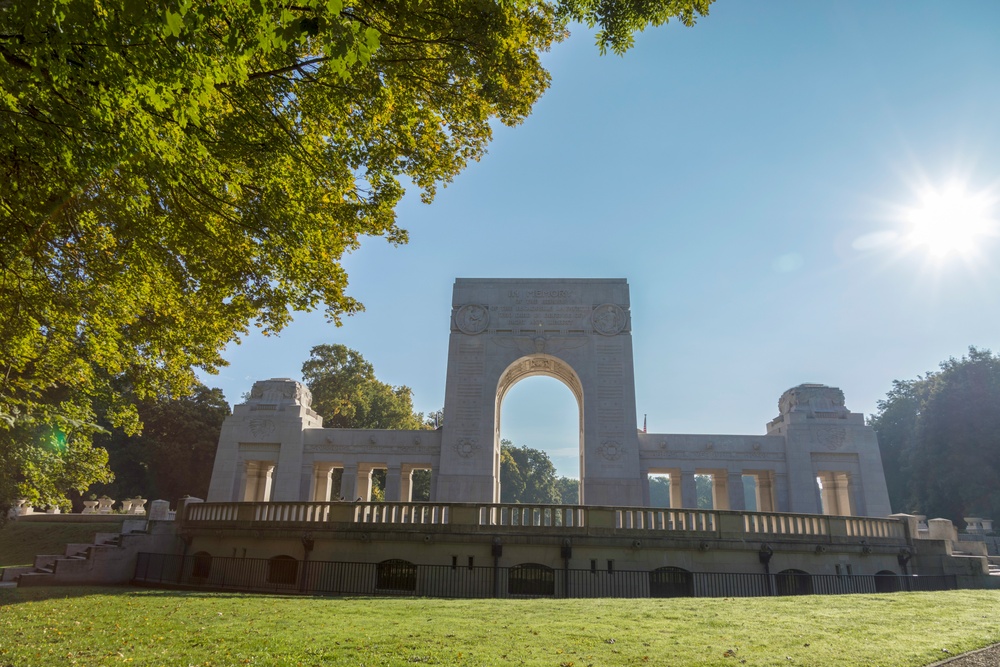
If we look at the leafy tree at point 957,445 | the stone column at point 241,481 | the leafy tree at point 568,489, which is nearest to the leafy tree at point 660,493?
the leafy tree at point 568,489

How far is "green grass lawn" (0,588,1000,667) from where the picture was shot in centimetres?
826

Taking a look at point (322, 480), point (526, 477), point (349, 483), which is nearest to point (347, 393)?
point (322, 480)

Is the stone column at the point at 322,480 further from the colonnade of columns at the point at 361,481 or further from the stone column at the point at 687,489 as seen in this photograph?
the stone column at the point at 687,489

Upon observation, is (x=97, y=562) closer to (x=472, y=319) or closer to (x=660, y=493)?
(x=472, y=319)

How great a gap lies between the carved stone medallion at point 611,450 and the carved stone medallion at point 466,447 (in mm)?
7595

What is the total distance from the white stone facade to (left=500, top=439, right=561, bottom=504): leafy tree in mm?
56834

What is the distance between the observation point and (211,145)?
917 centimetres

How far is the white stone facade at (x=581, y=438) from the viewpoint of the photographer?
3759 cm

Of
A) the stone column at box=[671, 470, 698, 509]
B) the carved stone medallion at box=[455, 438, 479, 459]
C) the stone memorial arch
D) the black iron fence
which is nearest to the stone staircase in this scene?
the black iron fence

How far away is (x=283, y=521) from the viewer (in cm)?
1914

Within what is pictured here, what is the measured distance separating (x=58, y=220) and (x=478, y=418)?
29273 millimetres

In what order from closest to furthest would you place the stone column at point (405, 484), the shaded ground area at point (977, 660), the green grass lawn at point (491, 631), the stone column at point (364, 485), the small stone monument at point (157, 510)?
the green grass lawn at point (491, 631)
the shaded ground area at point (977, 660)
the small stone monument at point (157, 510)
the stone column at point (405, 484)
the stone column at point (364, 485)

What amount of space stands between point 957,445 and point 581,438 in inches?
1332

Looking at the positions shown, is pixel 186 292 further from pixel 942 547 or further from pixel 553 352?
pixel 553 352
